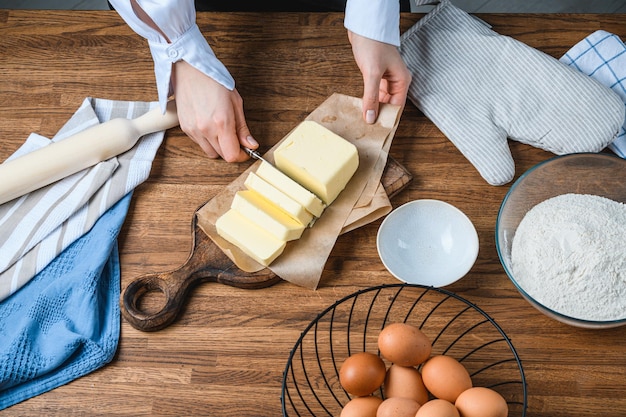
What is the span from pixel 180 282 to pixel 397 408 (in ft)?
1.65

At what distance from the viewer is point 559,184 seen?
1168mm

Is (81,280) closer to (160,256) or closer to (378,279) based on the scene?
(160,256)

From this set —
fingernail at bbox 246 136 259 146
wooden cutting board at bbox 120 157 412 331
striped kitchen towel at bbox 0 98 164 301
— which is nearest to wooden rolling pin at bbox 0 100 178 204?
striped kitchen towel at bbox 0 98 164 301

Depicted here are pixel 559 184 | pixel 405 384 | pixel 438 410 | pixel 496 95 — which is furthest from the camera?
pixel 496 95

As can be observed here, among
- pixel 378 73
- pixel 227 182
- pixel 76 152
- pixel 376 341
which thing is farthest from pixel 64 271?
pixel 378 73

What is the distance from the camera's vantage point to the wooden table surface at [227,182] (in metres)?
1.10

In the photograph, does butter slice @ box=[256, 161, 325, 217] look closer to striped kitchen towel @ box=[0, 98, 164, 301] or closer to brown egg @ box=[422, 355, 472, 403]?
striped kitchen towel @ box=[0, 98, 164, 301]

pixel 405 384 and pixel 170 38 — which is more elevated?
pixel 170 38

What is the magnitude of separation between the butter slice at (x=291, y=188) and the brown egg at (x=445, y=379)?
0.40m

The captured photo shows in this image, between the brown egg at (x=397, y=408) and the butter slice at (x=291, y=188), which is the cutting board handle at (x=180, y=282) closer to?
the butter slice at (x=291, y=188)

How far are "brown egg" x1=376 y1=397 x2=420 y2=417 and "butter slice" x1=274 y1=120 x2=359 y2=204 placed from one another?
45 cm

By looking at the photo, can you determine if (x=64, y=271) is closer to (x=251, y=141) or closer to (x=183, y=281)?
(x=183, y=281)

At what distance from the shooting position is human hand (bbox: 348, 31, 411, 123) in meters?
1.23

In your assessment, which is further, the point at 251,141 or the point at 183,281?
the point at 251,141
